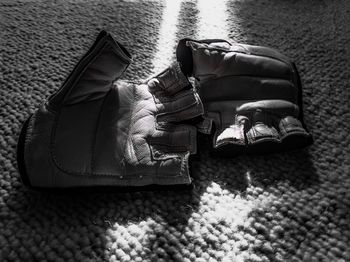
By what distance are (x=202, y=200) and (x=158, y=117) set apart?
17 cm

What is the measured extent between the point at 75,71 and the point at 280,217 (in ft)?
1.27

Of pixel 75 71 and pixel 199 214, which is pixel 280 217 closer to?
pixel 199 214

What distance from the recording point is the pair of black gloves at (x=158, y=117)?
538 mm

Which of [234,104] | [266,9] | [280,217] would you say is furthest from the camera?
[266,9]

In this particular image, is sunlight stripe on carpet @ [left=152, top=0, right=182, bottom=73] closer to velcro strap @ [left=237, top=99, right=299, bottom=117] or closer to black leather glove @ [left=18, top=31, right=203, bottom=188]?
black leather glove @ [left=18, top=31, right=203, bottom=188]

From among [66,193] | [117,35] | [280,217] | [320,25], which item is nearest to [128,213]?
[66,193]

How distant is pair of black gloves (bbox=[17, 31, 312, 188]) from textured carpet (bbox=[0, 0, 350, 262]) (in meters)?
0.03

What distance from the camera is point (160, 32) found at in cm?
90

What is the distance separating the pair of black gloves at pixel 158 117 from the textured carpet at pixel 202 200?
0.11 feet

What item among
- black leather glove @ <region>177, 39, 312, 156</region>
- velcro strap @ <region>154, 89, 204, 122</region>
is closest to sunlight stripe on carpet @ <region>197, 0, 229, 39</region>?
black leather glove @ <region>177, 39, 312, 156</region>

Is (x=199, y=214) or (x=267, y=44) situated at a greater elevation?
(x=267, y=44)

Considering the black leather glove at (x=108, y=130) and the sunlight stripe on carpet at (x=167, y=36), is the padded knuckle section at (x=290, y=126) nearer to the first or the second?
the black leather glove at (x=108, y=130)

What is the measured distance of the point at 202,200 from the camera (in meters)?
0.55

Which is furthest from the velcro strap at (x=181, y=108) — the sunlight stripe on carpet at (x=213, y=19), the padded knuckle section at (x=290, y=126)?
the sunlight stripe on carpet at (x=213, y=19)
